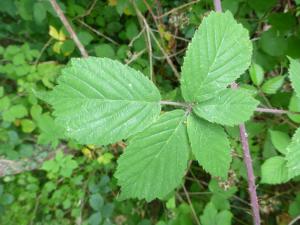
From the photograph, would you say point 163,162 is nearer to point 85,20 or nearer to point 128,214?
point 128,214

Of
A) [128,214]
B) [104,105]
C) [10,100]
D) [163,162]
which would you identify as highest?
[104,105]

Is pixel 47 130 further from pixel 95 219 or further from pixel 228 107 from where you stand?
pixel 228 107

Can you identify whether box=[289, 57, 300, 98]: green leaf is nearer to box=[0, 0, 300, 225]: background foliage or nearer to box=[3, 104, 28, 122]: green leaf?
box=[0, 0, 300, 225]: background foliage

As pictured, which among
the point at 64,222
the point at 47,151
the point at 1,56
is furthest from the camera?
the point at 1,56

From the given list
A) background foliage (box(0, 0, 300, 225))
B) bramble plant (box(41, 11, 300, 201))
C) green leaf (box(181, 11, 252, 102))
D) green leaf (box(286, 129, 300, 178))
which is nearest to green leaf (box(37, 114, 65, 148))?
background foliage (box(0, 0, 300, 225))

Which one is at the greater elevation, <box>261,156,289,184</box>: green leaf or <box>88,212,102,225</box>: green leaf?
<box>261,156,289,184</box>: green leaf

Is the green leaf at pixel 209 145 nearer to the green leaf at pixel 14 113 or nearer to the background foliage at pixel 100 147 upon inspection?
the background foliage at pixel 100 147

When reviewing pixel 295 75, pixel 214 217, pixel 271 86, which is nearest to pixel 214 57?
pixel 295 75

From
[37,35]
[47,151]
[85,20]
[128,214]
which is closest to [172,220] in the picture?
[128,214]
